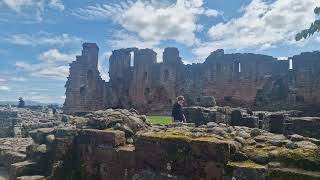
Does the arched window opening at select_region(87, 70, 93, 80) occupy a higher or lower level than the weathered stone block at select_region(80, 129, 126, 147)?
higher

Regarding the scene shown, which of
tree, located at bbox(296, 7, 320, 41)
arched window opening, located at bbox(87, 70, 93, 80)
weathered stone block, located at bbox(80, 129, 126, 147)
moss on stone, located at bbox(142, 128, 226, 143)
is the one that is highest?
arched window opening, located at bbox(87, 70, 93, 80)

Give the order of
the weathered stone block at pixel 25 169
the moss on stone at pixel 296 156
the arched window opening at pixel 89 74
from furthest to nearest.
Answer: the arched window opening at pixel 89 74 < the weathered stone block at pixel 25 169 < the moss on stone at pixel 296 156

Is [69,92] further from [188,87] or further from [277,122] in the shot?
[277,122]

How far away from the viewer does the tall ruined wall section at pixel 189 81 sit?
30.3 meters

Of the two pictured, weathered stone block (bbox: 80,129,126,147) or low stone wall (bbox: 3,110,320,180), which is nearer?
low stone wall (bbox: 3,110,320,180)

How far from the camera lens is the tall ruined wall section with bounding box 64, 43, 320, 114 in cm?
3033

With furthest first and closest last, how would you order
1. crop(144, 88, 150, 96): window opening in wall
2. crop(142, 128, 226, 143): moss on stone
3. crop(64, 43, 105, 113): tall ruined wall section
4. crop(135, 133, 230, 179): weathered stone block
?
1. crop(64, 43, 105, 113): tall ruined wall section
2. crop(144, 88, 150, 96): window opening in wall
3. crop(142, 128, 226, 143): moss on stone
4. crop(135, 133, 230, 179): weathered stone block

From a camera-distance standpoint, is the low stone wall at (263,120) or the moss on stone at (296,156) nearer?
the moss on stone at (296,156)

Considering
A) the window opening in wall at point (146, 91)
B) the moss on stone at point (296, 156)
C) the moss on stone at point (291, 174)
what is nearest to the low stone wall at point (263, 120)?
the moss on stone at point (296, 156)

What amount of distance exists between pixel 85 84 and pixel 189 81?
39.8 ft

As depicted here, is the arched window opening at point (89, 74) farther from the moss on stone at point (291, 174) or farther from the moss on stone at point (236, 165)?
the moss on stone at point (291, 174)

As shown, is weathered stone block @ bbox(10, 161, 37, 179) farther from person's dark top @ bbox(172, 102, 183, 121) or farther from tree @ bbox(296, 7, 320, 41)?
tree @ bbox(296, 7, 320, 41)

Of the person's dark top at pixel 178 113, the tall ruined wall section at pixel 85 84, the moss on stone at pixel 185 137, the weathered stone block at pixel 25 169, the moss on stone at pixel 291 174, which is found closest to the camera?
the moss on stone at pixel 291 174

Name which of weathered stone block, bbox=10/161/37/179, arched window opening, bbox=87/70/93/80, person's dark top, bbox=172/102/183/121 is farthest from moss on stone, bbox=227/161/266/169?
arched window opening, bbox=87/70/93/80
